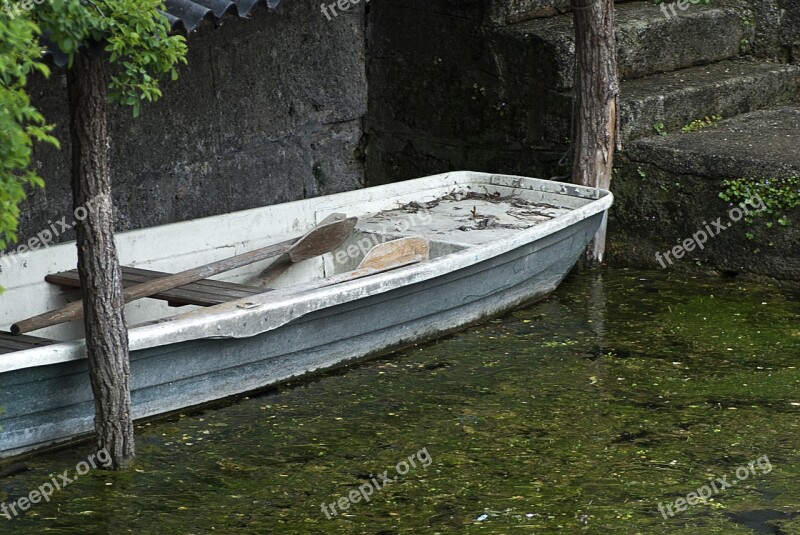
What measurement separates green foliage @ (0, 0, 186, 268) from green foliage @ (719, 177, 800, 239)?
3.86 meters

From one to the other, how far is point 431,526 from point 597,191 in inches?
124

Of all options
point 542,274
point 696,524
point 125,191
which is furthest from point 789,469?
point 125,191

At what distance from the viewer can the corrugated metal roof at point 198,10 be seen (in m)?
4.97

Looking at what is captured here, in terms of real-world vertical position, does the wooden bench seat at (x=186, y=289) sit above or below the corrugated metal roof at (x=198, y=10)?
below

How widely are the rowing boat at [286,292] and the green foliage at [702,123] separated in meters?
1.18

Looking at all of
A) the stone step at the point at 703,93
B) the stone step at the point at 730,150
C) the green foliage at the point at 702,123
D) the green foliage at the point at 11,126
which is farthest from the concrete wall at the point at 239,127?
the green foliage at the point at 11,126

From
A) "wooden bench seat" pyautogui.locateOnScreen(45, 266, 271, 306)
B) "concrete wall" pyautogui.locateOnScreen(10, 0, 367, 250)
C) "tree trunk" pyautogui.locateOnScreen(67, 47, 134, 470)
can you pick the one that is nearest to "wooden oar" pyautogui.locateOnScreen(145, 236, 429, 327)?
"wooden bench seat" pyautogui.locateOnScreen(45, 266, 271, 306)

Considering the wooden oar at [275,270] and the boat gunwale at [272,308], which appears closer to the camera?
the boat gunwale at [272,308]

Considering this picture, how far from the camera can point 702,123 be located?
776 centimetres

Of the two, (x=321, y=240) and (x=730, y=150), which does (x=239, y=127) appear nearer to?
(x=321, y=240)

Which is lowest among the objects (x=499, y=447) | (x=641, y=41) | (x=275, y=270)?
(x=499, y=447)

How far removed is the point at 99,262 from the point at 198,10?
4.18ft

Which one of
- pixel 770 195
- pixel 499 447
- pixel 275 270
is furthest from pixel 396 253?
pixel 770 195

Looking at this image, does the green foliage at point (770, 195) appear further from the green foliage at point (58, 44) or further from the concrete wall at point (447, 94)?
the green foliage at point (58, 44)
